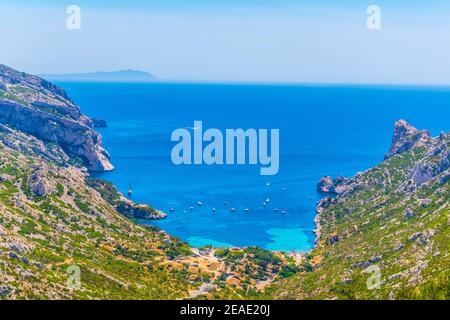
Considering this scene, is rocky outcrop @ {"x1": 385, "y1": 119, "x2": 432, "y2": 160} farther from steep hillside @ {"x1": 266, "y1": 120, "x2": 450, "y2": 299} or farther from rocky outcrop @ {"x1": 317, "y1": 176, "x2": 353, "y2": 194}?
rocky outcrop @ {"x1": 317, "y1": 176, "x2": 353, "y2": 194}

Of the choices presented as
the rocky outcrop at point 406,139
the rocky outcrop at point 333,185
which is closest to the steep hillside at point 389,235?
the rocky outcrop at point 406,139

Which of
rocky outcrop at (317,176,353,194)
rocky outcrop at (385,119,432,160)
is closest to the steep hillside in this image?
rocky outcrop at (385,119,432,160)

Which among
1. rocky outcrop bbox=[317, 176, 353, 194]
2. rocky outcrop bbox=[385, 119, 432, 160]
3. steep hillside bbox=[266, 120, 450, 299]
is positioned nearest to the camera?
steep hillside bbox=[266, 120, 450, 299]

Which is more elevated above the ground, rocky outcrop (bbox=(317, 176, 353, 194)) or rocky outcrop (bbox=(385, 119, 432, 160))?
rocky outcrop (bbox=(385, 119, 432, 160))

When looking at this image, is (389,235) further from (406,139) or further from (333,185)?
(333,185)

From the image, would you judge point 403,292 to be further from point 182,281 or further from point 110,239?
point 110,239

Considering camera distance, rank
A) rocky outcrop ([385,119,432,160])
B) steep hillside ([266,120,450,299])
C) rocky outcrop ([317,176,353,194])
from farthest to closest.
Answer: rocky outcrop ([317,176,353,194])
rocky outcrop ([385,119,432,160])
steep hillside ([266,120,450,299])
